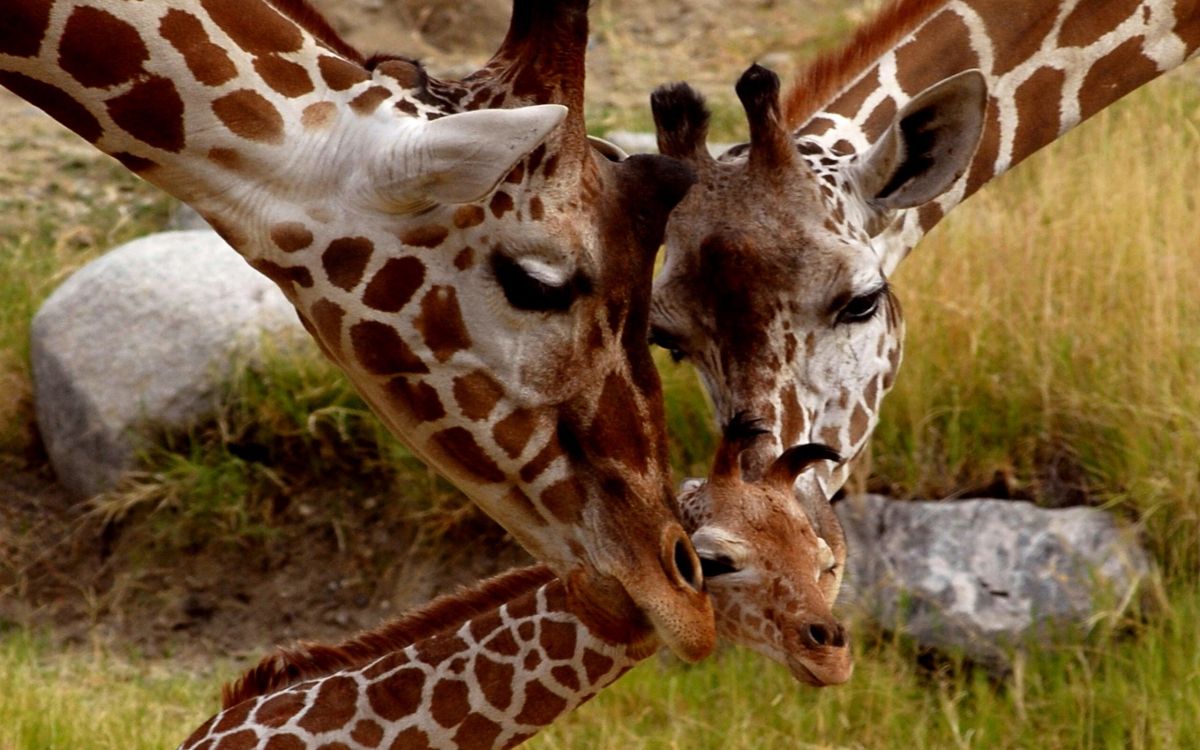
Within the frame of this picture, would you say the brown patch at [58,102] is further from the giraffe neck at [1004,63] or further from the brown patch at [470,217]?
the giraffe neck at [1004,63]

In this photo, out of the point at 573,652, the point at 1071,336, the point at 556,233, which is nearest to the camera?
the point at 556,233

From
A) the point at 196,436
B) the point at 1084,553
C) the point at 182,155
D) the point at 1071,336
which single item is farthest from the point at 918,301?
the point at 182,155

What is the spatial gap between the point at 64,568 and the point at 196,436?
2.20 ft

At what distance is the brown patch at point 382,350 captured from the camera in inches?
132

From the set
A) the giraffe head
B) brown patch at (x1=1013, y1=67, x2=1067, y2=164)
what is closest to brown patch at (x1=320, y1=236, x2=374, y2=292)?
the giraffe head

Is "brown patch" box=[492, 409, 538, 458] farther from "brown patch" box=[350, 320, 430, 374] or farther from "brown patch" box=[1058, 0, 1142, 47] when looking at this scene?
"brown patch" box=[1058, 0, 1142, 47]

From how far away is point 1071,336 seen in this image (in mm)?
6332

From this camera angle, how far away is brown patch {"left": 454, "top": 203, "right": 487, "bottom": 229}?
329cm

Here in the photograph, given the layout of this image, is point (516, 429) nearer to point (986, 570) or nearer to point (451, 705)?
point (451, 705)

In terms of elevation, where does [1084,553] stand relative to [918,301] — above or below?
below

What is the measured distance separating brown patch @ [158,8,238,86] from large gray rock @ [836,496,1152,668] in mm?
2873

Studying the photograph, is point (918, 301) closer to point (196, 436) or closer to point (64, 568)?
point (196, 436)

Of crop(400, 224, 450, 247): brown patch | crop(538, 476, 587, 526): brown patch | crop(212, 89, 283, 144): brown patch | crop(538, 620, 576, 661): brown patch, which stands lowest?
crop(538, 620, 576, 661): brown patch

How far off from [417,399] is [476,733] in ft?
2.86
